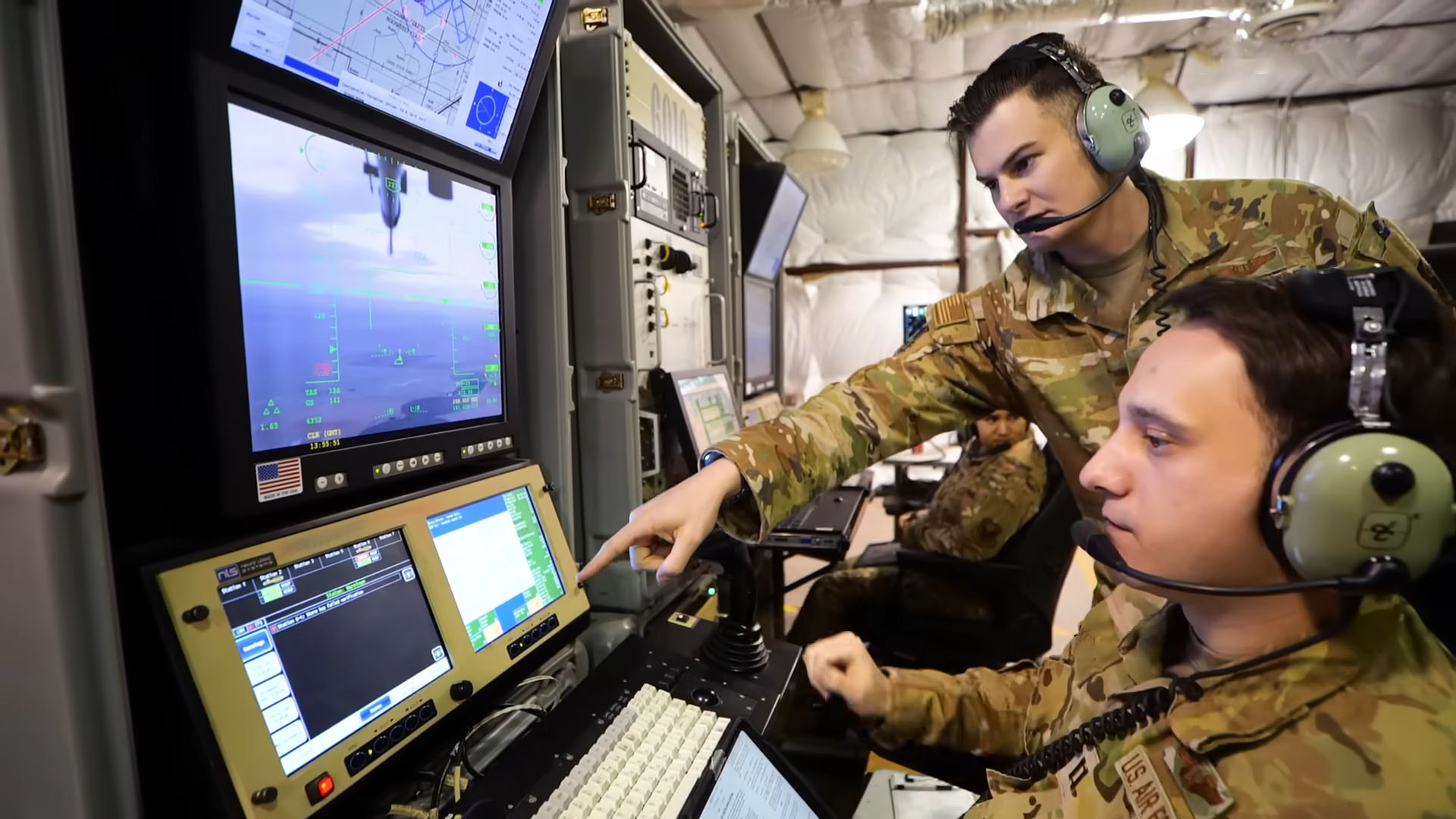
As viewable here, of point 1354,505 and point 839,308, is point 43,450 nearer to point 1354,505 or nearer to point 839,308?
point 1354,505

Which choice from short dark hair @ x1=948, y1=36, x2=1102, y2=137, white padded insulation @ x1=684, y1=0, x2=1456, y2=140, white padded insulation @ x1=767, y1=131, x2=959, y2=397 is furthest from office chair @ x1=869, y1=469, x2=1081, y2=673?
white padded insulation @ x1=767, y1=131, x2=959, y2=397

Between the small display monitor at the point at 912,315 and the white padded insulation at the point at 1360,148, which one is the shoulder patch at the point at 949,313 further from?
the white padded insulation at the point at 1360,148

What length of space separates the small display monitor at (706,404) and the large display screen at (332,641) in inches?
32.1

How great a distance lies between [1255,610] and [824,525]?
1365mm

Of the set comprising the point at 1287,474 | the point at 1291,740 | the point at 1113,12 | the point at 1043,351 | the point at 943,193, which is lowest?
the point at 1291,740

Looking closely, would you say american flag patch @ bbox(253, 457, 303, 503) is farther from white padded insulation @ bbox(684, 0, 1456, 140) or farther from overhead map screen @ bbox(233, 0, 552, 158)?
white padded insulation @ bbox(684, 0, 1456, 140)

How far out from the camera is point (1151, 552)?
65 cm

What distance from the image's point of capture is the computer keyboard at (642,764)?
826 millimetres

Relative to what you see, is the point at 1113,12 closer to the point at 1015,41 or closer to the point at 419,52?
the point at 1015,41

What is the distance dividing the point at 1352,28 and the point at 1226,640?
160 inches

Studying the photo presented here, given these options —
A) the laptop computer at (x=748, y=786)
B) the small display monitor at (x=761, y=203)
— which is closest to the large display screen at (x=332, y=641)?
the laptop computer at (x=748, y=786)

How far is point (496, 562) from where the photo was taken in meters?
1.07

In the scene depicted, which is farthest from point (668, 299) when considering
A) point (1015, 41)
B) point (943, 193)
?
point (943, 193)

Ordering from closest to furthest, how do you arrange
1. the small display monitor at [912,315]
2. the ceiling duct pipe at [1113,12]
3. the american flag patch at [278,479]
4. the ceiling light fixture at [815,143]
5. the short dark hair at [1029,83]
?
the american flag patch at [278,479]
the short dark hair at [1029,83]
the ceiling duct pipe at [1113,12]
the ceiling light fixture at [815,143]
the small display monitor at [912,315]
